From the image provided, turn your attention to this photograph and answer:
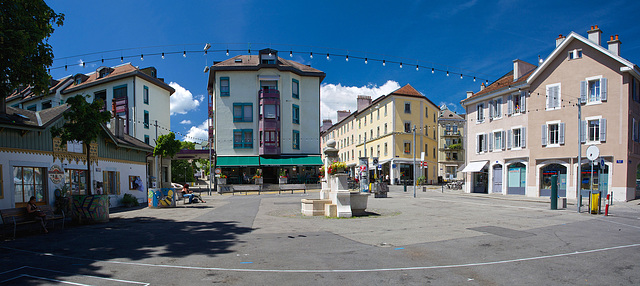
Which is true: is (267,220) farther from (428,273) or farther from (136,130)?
(136,130)

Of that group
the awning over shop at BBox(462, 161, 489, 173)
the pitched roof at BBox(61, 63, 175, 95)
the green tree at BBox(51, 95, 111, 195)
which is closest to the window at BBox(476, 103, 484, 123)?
the awning over shop at BBox(462, 161, 489, 173)

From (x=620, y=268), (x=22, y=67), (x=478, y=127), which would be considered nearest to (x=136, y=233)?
(x=22, y=67)

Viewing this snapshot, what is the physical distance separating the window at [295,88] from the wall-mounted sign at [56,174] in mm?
30488

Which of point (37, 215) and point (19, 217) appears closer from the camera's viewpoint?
point (37, 215)

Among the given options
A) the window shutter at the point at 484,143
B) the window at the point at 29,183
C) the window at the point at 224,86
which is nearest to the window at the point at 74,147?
the window at the point at 29,183

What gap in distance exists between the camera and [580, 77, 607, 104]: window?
24.4m

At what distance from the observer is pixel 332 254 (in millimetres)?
7828

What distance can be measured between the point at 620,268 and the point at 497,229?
4404 millimetres

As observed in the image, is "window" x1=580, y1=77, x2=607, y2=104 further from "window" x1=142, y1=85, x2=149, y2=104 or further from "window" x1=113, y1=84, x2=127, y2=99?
"window" x1=113, y1=84, x2=127, y2=99

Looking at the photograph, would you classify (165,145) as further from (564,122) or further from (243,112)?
(564,122)

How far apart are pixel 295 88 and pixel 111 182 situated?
27.9 m

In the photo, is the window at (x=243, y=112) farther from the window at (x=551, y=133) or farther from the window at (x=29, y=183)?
the window at (x=551, y=133)

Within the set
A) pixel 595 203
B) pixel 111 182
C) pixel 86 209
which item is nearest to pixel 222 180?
pixel 111 182

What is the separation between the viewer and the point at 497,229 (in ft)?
36.2
